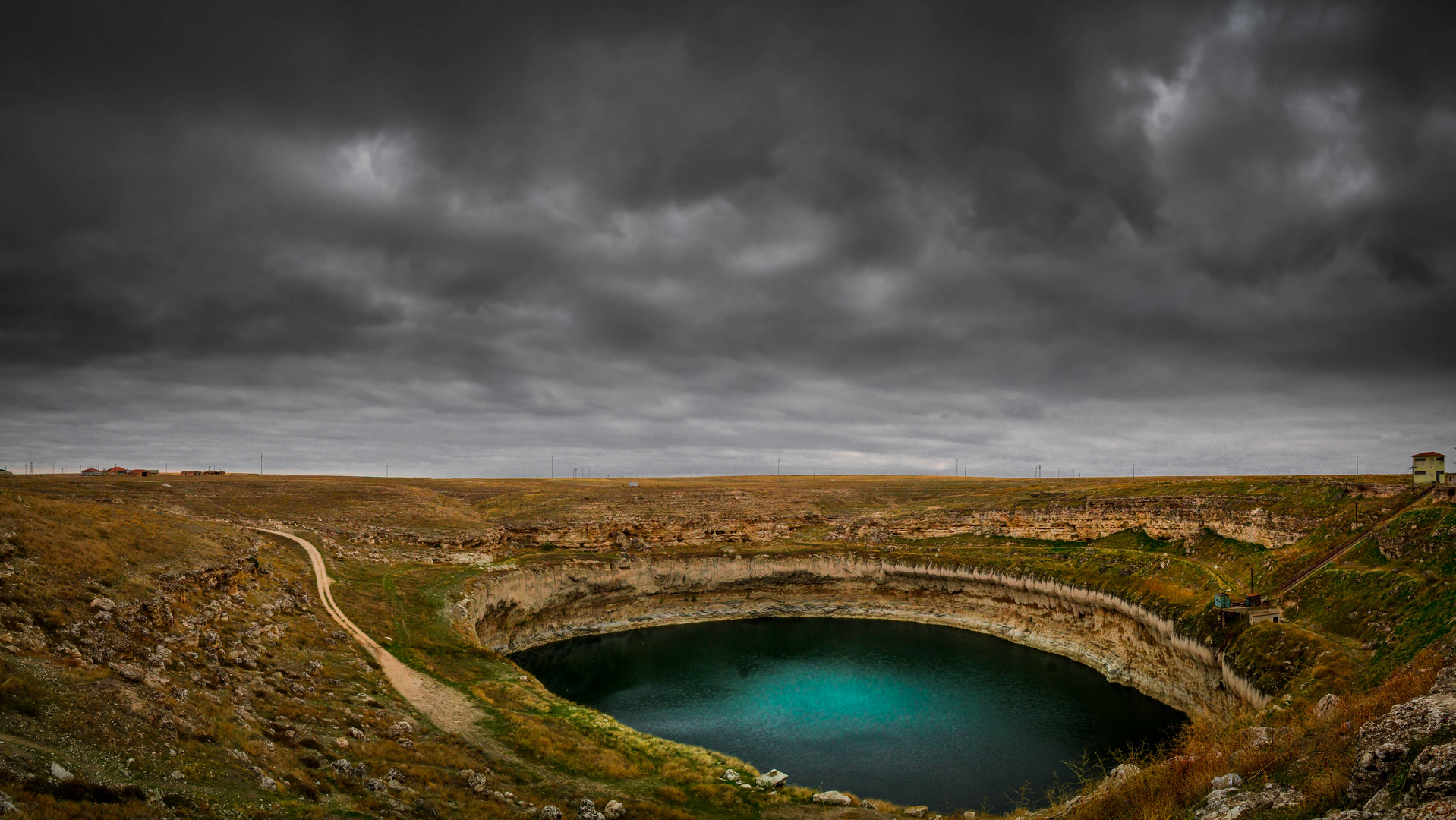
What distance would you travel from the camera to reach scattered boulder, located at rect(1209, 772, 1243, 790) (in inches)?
489

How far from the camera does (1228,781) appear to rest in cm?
1251

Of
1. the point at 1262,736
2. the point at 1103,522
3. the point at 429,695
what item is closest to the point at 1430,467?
the point at 1103,522

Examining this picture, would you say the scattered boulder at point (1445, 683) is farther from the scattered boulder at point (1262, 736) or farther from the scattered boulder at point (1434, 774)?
the scattered boulder at point (1434, 774)

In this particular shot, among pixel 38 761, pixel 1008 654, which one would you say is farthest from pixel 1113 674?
pixel 38 761

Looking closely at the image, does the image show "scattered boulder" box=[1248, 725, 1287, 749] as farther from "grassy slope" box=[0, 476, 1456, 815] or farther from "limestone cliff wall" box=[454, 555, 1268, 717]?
"limestone cliff wall" box=[454, 555, 1268, 717]

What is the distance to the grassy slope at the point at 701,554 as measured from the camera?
82.2 feet

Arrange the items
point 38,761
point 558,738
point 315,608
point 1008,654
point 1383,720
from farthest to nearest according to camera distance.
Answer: point 1008,654 < point 315,608 < point 558,738 < point 38,761 < point 1383,720

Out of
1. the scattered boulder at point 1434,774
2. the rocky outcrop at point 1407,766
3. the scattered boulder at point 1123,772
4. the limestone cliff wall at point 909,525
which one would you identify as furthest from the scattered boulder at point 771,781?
the limestone cliff wall at point 909,525

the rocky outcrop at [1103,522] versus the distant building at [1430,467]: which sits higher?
the distant building at [1430,467]

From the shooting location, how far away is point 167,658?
822 inches

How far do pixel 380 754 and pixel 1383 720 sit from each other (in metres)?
24.2

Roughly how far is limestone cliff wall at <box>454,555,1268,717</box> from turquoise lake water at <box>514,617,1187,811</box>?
2.41 metres

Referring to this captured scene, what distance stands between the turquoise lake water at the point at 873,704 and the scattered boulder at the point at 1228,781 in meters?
21.1

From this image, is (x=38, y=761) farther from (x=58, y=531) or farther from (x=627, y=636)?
(x=627, y=636)
